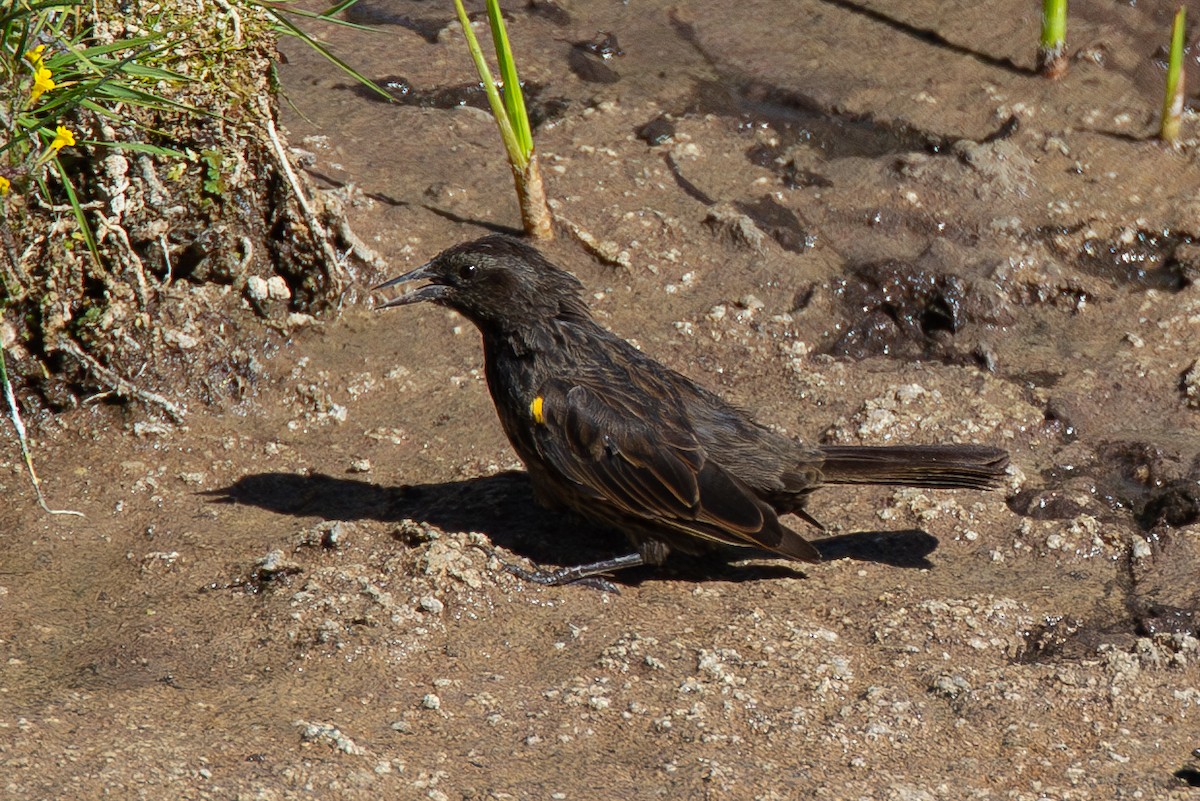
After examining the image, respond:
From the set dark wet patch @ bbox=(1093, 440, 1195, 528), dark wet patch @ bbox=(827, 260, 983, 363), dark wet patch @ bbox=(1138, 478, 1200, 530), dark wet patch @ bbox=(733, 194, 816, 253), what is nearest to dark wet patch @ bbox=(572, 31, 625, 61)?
dark wet patch @ bbox=(733, 194, 816, 253)

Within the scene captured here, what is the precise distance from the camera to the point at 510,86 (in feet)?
21.8

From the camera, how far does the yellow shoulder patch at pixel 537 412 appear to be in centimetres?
546

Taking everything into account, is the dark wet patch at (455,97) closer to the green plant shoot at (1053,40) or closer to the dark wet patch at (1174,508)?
the green plant shoot at (1053,40)

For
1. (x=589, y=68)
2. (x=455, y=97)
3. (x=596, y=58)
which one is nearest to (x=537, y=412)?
(x=455, y=97)

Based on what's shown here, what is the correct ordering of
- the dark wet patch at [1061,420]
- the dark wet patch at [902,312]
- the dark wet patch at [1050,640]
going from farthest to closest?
the dark wet patch at [902,312], the dark wet patch at [1061,420], the dark wet patch at [1050,640]

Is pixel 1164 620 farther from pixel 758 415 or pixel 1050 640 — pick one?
pixel 758 415

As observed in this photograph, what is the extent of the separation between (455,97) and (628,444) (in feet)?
11.3

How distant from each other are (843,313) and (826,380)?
1.83ft

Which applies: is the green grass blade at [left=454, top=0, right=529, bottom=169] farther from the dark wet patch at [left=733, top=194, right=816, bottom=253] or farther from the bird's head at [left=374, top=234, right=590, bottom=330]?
the dark wet patch at [left=733, top=194, right=816, bottom=253]

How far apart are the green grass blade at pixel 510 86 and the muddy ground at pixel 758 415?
578 millimetres

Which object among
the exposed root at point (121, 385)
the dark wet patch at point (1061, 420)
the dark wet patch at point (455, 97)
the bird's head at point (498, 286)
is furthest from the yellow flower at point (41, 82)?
the dark wet patch at point (1061, 420)

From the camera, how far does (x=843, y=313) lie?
6.88 m

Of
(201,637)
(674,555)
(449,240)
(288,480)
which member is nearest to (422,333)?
(449,240)

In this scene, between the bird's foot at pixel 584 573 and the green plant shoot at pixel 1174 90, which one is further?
the green plant shoot at pixel 1174 90
